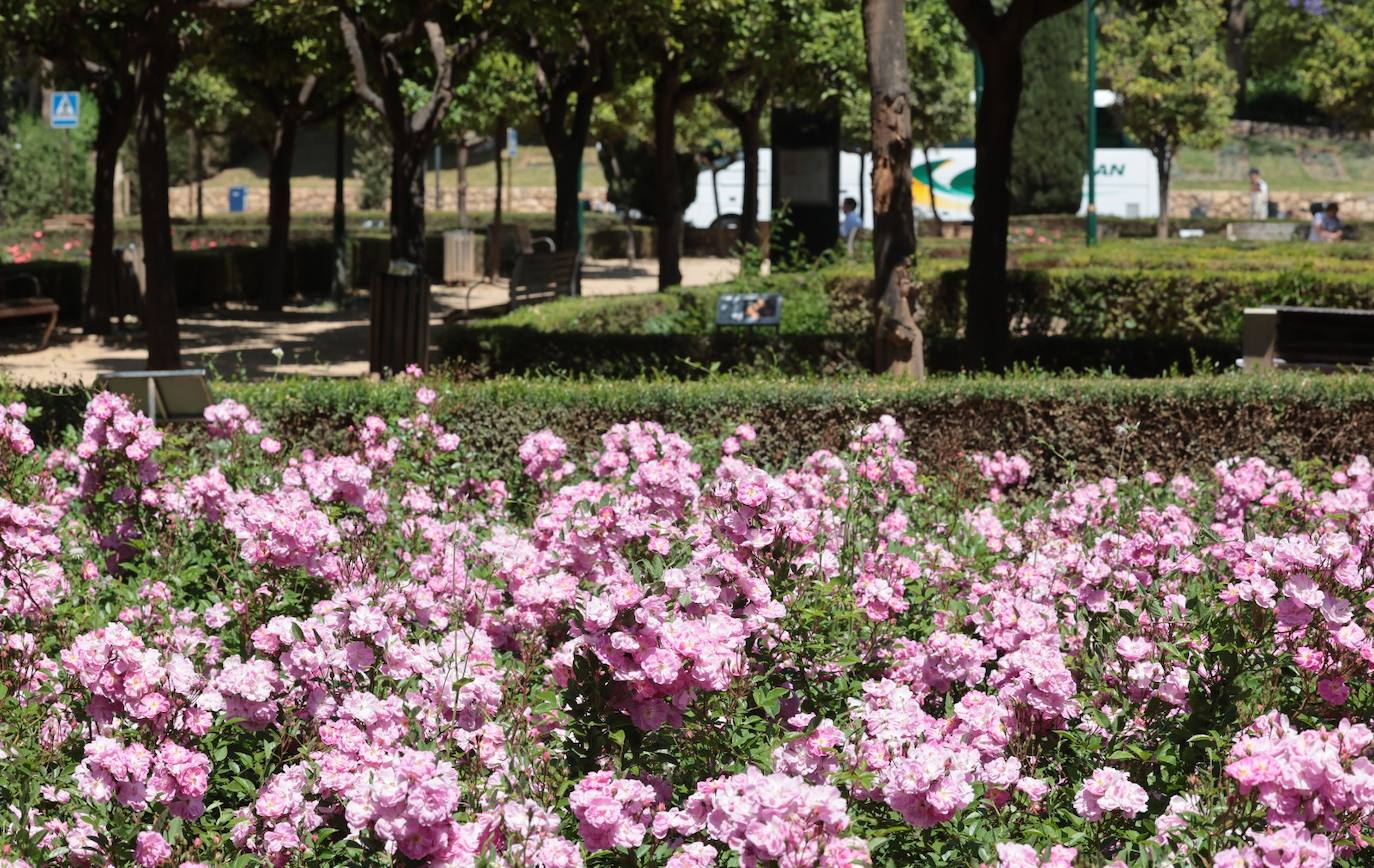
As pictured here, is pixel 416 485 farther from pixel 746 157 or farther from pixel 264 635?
pixel 746 157

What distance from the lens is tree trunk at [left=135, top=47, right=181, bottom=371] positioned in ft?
43.9

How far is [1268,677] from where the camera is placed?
11.8ft

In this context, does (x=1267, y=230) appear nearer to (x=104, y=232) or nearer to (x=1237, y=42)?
(x=104, y=232)

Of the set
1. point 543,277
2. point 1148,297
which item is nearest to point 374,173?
point 543,277

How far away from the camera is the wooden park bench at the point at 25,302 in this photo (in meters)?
18.0

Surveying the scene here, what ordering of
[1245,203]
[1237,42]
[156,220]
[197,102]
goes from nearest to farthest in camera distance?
1. [156,220]
2. [197,102]
3. [1245,203]
4. [1237,42]

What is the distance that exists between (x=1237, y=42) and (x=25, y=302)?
5186 centimetres

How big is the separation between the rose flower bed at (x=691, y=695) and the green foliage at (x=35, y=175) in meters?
34.9

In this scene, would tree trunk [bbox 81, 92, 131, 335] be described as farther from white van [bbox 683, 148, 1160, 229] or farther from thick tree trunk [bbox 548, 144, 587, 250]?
white van [bbox 683, 148, 1160, 229]

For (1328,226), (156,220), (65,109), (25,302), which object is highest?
(65,109)

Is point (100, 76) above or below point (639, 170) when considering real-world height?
below

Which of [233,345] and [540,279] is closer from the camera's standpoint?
[540,279]

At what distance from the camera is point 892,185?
1098 cm

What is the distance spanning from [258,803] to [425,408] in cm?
394
